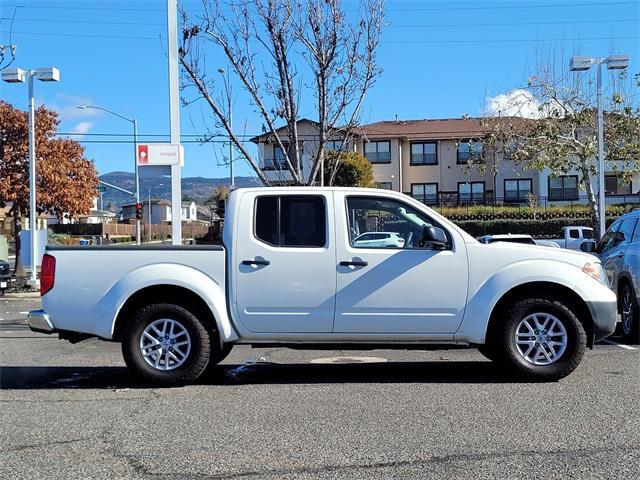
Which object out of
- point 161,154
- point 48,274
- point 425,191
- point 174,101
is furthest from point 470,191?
point 48,274

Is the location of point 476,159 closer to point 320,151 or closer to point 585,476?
point 320,151

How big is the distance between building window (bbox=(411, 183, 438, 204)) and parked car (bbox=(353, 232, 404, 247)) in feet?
135

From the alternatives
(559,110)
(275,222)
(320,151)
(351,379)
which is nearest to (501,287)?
(351,379)

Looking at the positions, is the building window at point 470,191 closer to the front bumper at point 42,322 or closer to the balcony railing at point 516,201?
the balcony railing at point 516,201

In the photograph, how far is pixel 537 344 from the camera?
23.1 ft

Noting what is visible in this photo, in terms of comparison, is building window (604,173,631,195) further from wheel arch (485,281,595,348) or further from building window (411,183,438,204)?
wheel arch (485,281,595,348)

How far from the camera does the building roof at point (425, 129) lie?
47469 millimetres

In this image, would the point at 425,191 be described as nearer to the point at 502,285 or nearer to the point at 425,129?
the point at 425,129

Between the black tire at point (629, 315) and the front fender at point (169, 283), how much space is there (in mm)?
5997

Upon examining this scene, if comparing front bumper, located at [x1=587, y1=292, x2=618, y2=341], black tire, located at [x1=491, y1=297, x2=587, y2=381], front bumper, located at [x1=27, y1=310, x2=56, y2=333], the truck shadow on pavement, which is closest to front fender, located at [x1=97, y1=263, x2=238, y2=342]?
front bumper, located at [x1=27, y1=310, x2=56, y2=333]

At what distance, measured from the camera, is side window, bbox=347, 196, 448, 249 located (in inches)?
280

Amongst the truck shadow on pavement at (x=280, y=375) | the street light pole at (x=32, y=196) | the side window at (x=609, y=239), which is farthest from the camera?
the street light pole at (x=32, y=196)

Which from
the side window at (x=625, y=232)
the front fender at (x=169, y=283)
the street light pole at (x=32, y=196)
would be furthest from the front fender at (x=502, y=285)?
the street light pole at (x=32, y=196)

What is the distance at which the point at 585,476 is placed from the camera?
14.6 ft
